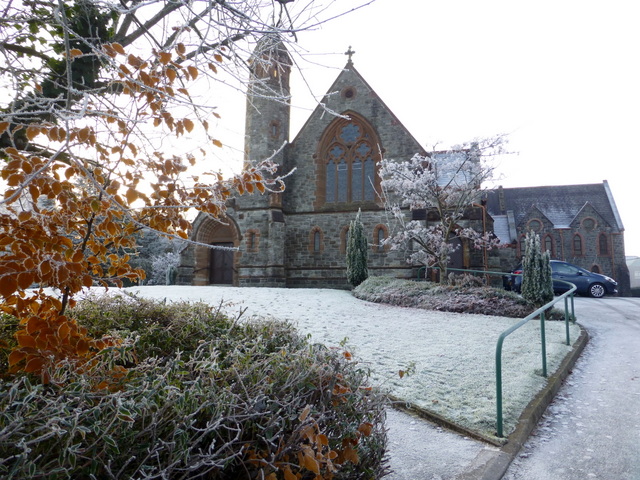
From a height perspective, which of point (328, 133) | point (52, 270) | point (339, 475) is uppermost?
point (328, 133)

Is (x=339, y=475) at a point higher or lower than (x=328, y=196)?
lower

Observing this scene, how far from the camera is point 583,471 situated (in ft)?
10.8

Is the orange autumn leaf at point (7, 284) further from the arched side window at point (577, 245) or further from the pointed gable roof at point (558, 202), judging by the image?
the arched side window at point (577, 245)

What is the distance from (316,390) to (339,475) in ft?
1.46

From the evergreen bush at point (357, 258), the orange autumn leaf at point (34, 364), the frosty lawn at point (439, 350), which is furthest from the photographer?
the evergreen bush at point (357, 258)

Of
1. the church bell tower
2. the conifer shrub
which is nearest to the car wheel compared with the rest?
the church bell tower

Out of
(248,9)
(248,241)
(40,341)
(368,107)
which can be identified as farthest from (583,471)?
(368,107)

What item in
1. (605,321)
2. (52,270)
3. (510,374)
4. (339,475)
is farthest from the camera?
(605,321)

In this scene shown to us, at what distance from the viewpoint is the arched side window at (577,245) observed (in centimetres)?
3384

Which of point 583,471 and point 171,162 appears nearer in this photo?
point 171,162

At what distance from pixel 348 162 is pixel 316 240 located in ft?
13.3

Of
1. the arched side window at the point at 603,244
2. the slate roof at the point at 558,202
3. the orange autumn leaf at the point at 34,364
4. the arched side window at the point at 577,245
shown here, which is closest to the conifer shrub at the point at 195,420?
the orange autumn leaf at the point at 34,364

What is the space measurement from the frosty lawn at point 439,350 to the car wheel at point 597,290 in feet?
35.2

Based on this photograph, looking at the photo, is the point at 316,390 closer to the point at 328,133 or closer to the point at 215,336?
the point at 215,336
